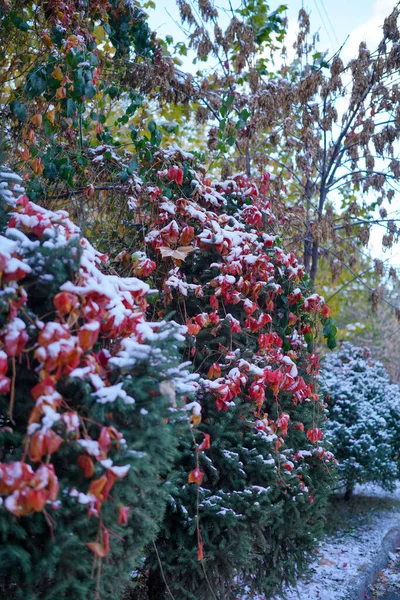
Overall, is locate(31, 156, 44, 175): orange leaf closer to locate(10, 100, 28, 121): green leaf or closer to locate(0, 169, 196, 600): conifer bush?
locate(10, 100, 28, 121): green leaf

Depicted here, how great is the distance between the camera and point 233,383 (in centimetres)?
297

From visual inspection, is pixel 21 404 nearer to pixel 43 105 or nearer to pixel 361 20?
pixel 43 105

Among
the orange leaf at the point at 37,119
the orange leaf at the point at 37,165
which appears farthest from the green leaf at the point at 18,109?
the orange leaf at the point at 37,165

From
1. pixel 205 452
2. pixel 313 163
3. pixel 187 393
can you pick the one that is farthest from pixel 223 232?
pixel 313 163

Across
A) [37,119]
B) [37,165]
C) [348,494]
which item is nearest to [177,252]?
[37,165]

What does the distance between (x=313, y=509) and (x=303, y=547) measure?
10.2 inches

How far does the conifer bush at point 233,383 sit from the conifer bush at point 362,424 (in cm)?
254

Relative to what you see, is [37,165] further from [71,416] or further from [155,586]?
[155,586]

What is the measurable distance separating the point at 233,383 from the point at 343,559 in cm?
305

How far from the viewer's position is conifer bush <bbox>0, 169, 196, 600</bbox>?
1.65 meters

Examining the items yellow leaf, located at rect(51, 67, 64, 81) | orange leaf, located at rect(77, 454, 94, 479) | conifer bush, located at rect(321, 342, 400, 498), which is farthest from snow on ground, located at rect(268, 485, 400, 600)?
yellow leaf, located at rect(51, 67, 64, 81)

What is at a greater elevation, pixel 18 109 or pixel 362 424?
pixel 18 109

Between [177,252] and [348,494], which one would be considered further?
[348,494]

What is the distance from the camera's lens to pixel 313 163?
6078mm
